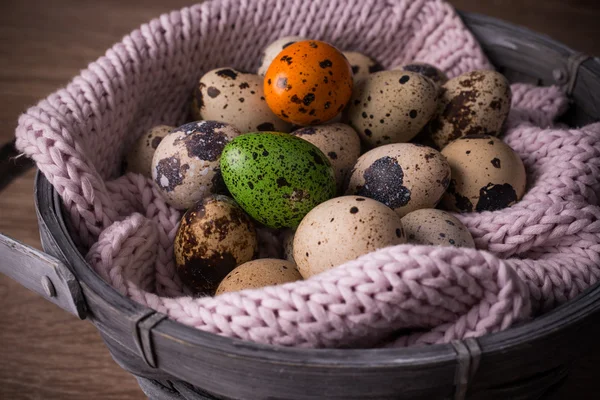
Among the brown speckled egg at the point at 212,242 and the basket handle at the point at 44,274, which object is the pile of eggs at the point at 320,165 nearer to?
the brown speckled egg at the point at 212,242

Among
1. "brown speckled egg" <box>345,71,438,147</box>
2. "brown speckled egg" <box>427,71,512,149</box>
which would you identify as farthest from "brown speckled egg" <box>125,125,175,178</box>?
"brown speckled egg" <box>427,71,512,149</box>

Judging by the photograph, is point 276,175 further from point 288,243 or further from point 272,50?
point 272,50

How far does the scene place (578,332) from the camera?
21.3 inches

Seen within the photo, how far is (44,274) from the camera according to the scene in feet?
1.95

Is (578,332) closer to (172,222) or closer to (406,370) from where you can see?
(406,370)

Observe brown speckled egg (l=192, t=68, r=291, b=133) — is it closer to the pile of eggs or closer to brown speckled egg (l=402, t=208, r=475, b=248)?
the pile of eggs

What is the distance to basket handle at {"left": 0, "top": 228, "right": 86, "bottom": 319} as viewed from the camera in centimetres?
57

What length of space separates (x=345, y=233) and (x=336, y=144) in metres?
0.18

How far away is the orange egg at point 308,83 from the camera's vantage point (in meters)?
0.72

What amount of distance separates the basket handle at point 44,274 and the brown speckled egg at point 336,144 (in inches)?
12.4

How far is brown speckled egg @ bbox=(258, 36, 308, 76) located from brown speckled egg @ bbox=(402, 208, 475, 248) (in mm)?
335

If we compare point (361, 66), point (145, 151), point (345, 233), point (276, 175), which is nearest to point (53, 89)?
point (145, 151)

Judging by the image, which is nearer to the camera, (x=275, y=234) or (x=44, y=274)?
(x=44, y=274)

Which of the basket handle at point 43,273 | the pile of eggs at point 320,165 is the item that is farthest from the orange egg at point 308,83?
the basket handle at point 43,273
